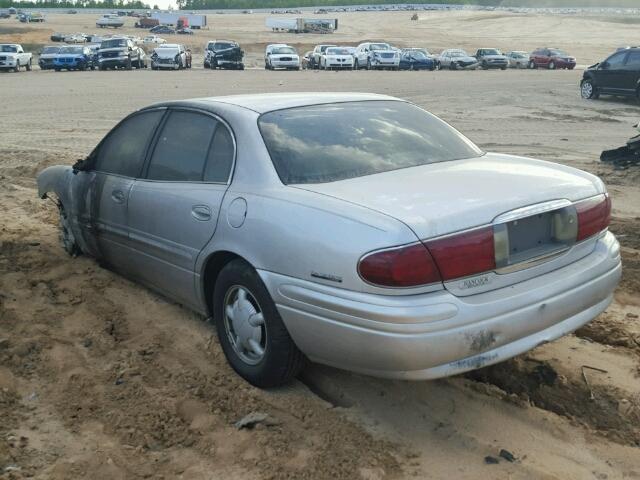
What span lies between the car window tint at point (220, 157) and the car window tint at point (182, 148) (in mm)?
65

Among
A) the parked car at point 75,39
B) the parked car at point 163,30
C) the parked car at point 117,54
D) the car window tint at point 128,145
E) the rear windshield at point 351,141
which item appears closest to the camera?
the rear windshield at point 351,141

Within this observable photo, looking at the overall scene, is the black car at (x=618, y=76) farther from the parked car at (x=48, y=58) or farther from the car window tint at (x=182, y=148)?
the parked car at (x=48, y=58)

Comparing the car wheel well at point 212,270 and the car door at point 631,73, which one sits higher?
the car door at point 631,73

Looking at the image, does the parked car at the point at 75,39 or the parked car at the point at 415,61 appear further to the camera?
the parked car at the point at 75,39

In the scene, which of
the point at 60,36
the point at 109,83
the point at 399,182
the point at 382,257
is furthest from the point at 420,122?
the point at 60,36

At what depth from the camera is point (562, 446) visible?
10.5 feet

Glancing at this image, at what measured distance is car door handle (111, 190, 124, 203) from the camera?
482 cm

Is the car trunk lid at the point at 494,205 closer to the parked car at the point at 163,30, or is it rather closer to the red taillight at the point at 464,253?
the red taillight at the point at 464,253

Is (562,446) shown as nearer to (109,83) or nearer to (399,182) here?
(399,182)

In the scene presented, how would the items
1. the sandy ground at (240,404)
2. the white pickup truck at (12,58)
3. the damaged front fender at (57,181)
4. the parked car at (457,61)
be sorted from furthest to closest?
the parked car at (457,61) < the white pickup truck at (12,58) < the damaged front fender at (57,181) < the sandy ground at (240,404)

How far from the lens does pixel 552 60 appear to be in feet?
155

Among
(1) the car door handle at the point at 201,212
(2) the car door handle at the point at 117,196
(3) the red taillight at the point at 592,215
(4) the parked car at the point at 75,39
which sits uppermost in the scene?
(4) the parked car at the point at 75,39

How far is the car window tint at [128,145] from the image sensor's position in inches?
189

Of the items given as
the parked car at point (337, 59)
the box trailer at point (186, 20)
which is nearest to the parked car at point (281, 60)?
the parked car at point (337, 59)
